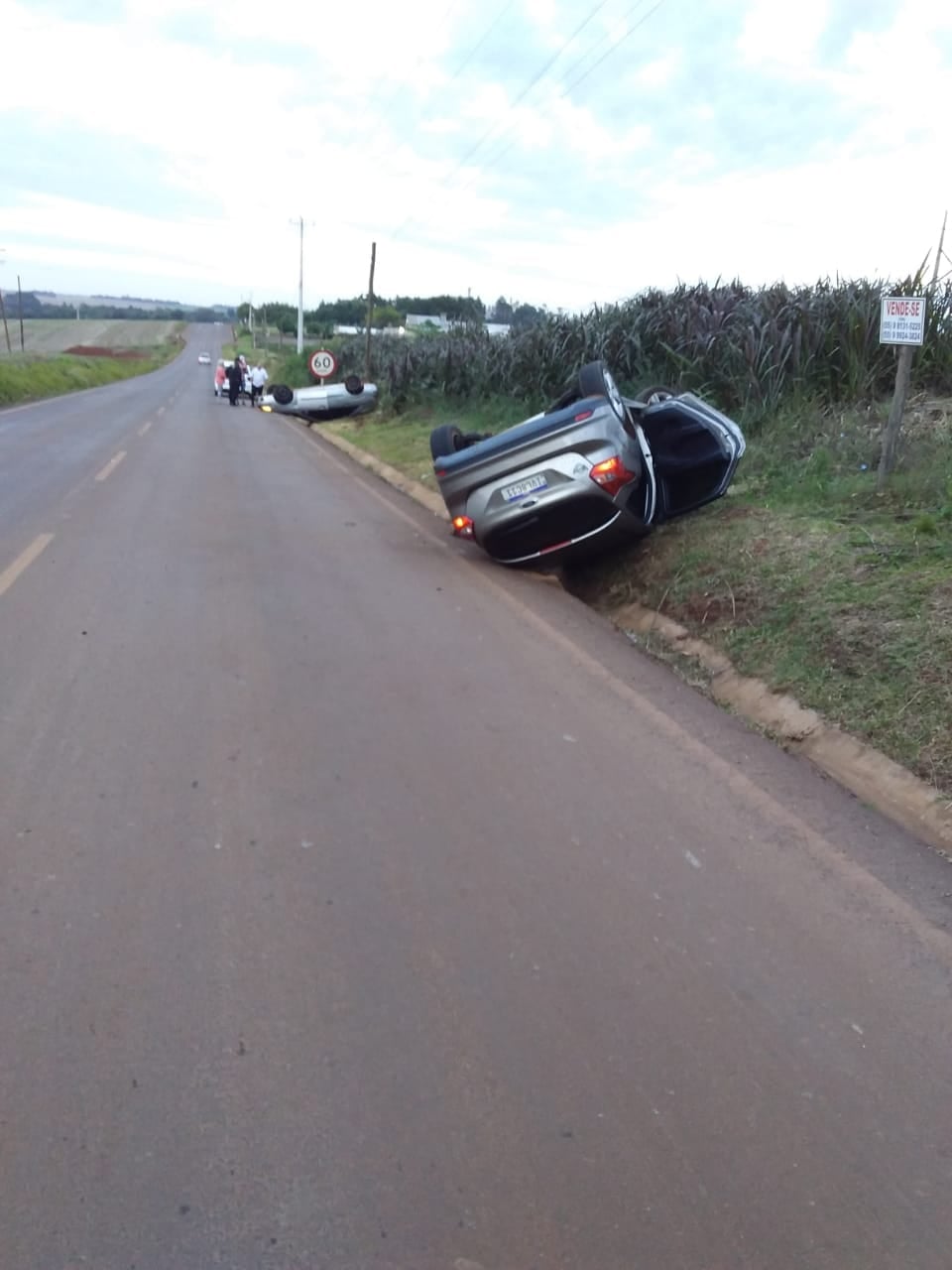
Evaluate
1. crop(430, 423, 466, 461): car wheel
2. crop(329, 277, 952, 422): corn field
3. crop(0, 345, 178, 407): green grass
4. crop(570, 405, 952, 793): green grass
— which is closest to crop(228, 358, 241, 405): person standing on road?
crop(0, 345, 178, 407): green grass

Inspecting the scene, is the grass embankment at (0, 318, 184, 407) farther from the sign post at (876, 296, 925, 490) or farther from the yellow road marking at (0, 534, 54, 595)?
the sign post at (876, 296, 925, 490)

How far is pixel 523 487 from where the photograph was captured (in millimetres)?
9453

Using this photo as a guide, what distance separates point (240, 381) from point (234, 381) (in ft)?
0.79

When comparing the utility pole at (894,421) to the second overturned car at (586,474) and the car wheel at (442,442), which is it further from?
the car wheel at (442,442)

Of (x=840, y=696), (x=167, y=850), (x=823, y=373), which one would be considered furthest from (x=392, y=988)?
(x=823, y=373)

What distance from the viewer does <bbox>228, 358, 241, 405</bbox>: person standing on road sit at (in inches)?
1571

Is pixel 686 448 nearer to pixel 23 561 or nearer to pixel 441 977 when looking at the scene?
pixel 23 561

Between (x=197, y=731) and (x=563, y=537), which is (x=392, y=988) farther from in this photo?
(x=563, y=537)

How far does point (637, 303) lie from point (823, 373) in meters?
4.55

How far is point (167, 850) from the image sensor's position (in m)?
4.32

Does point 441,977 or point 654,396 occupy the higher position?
point 654,396

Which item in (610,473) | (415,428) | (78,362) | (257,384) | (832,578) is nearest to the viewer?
(832,578)

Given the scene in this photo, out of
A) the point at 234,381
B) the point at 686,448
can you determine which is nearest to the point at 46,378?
the point at 234,381

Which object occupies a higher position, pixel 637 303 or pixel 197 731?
pixel 637 303
